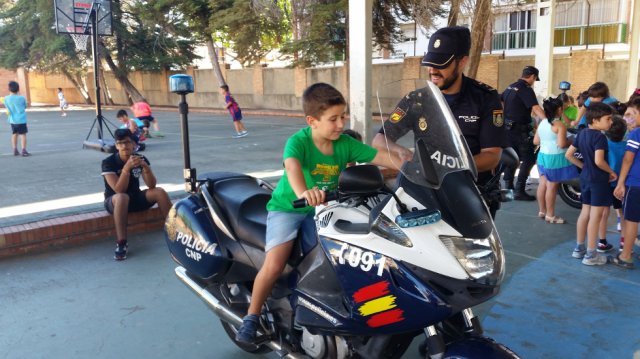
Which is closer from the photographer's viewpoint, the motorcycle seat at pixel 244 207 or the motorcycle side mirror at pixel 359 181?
the motorcycle side mirror at pixel 359 181

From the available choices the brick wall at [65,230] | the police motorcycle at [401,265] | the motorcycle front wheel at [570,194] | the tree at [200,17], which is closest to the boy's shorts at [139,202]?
the brick wall at [65,230]

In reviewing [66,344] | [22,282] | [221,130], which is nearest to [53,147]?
[221,130]

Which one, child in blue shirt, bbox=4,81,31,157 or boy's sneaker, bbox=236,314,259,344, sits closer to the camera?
boy's sneaker, bbox=236,314,259,344

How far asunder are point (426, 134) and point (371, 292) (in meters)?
0.74

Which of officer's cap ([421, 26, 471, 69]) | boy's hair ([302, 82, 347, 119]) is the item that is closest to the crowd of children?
officer's cap ([421, 26, 471, 69])

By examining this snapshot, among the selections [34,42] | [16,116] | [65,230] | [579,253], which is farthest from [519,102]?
[34,42]

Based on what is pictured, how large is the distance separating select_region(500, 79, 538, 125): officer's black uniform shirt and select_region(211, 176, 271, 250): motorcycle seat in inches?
188

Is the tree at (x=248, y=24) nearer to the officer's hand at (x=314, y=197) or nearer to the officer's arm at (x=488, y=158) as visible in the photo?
the officer's arm at (x=488, y=158)

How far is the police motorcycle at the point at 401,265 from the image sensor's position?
7.05 feet

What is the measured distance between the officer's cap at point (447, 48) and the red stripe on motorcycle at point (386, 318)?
1.67m

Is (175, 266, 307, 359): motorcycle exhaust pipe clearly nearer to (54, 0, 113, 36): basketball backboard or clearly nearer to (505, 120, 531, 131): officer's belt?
(505, 120, 531, 131): officer's belt

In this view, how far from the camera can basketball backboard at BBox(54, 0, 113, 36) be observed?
14.6 meters

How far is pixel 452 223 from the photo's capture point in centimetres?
216

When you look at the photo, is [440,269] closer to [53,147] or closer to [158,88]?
[53,147]
